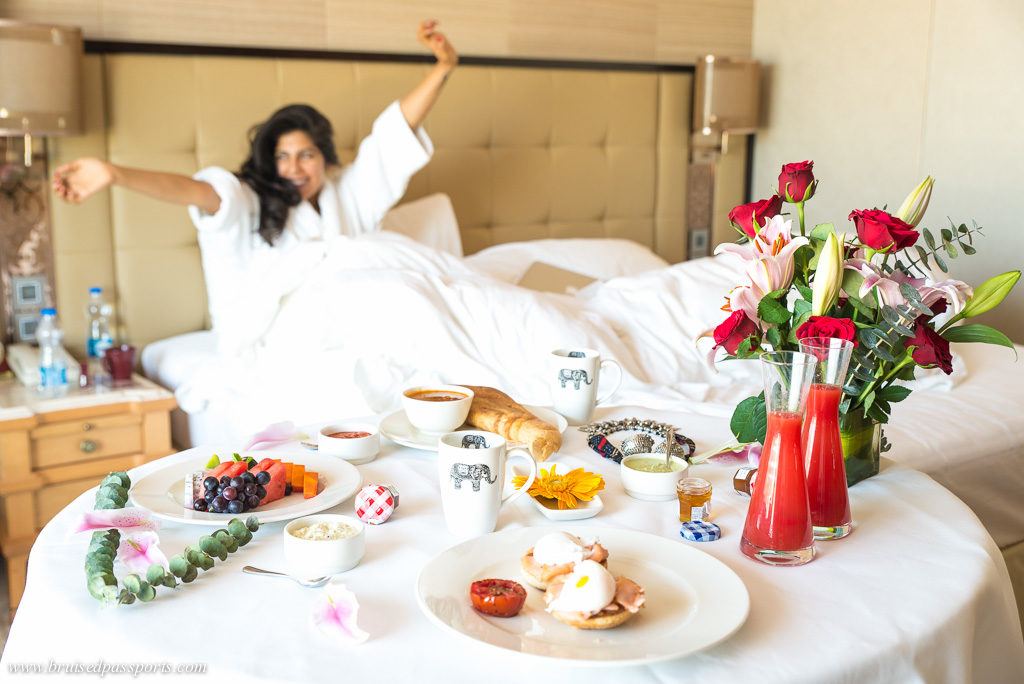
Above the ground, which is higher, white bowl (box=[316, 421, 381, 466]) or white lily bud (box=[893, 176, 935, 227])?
white lily bud (box=[893, 176, 935, 227])

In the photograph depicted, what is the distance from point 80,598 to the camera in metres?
0.83

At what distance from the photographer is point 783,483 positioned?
904mm

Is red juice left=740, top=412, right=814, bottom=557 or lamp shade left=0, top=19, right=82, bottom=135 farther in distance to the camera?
lamp shade left=0, top=19, right=82, bottom=135

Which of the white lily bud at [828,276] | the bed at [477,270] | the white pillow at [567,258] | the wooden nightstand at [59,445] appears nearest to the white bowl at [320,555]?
the white lily bud at [828,276]

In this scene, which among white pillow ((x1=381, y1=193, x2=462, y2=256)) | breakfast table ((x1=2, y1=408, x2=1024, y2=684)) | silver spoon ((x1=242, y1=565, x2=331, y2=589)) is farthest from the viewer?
white pillow ((x1=381, y1=193, x2=462, y2=256))

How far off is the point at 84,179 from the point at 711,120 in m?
2.17

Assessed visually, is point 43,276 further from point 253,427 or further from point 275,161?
point 253,427

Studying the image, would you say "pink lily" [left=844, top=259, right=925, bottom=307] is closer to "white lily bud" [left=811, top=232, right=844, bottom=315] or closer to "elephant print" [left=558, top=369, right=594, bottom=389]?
"white lily bud" [left=811, top=232, right=844, bottom=315]

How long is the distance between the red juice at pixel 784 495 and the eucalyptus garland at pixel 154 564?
20.9 inches

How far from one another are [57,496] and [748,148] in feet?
9.33

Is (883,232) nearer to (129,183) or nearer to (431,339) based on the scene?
(431,339)

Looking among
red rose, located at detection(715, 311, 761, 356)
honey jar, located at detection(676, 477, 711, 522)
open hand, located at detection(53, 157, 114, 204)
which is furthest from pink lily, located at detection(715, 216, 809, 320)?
open hand, located at detection(53, 157, 114, 204)

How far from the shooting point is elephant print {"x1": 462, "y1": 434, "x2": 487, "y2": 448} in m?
0.99

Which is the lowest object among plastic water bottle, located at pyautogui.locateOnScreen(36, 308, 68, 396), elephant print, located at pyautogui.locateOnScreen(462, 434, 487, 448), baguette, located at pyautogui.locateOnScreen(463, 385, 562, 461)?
plastic water bottle, located at pyautogui.locateOnScreen(36, 308, 68, 396)
